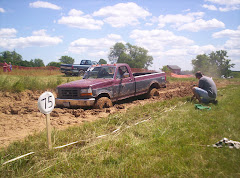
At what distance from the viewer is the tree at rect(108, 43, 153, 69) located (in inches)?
3989

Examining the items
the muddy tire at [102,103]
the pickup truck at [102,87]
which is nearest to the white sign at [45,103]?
the pickup truck at [102,87]

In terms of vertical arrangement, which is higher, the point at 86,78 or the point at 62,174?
the point at 86,78

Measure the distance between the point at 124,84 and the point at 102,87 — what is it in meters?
1.29

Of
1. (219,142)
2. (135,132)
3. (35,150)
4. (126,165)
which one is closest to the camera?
(126,165)

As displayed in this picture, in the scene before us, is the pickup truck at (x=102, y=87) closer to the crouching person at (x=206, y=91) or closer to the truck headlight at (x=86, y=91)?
the truck headlight at (x=86, y=91)

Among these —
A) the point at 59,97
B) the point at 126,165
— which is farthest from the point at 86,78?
the point at 126,165

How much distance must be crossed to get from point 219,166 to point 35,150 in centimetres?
317

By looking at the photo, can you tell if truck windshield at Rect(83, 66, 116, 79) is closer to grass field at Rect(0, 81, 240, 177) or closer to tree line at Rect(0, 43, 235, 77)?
grass field at Rect(0, 81, 240, 177)

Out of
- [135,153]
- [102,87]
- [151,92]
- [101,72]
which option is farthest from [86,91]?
[135,153]

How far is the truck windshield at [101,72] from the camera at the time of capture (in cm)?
924

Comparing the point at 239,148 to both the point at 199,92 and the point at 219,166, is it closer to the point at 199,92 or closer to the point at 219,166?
the point at 219,166

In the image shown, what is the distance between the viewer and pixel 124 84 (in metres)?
9.39

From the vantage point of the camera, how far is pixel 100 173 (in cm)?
345

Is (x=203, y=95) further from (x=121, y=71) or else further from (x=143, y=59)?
(x=143, y=59)
